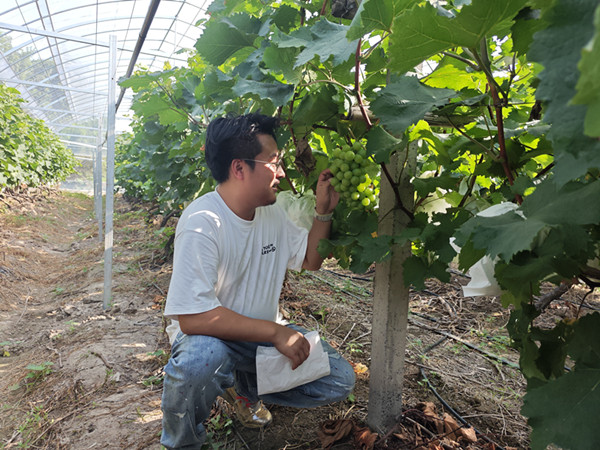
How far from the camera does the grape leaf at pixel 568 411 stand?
0.68 meters

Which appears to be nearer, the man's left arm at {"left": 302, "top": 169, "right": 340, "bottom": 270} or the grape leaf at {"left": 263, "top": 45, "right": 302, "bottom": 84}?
the grape leaf at {"left": 263, "top": 45, "right": 302, "bottom": 84}

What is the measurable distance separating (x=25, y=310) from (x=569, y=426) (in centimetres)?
504

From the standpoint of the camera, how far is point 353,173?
1551mm

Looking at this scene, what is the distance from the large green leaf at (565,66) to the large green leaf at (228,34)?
4.20 feet

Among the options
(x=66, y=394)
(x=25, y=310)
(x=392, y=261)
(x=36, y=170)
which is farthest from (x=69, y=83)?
(x=392, y=261)

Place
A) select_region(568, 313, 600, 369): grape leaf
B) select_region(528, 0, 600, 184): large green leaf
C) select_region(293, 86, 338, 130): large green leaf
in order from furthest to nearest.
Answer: select_region(293, 86, 338, 130): large green leaf, select_region(568, 313, 600, 369): grape leaf, select_region(528, 0, 600, 184): large green leaf

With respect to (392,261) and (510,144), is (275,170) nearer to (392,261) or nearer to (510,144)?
(392,261)

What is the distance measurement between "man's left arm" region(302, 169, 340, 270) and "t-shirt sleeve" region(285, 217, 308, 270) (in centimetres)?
3

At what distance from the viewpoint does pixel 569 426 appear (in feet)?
2.29

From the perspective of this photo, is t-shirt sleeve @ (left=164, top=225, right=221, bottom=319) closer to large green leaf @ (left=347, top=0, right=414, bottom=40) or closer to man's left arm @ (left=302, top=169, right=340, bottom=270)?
man's left arm @ (left=302, top=169, right=340, bottom=270)

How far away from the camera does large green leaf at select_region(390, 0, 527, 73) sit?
0.83 m

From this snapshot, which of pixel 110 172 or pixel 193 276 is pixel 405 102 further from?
pixel 110 172

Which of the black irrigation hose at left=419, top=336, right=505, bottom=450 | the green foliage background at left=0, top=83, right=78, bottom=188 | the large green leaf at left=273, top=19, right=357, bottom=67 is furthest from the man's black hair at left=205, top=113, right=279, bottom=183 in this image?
Answer: the green foliage background at left=0, top=83, right=78, bottom=188

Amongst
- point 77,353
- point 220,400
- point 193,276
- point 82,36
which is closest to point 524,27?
point 193,276
